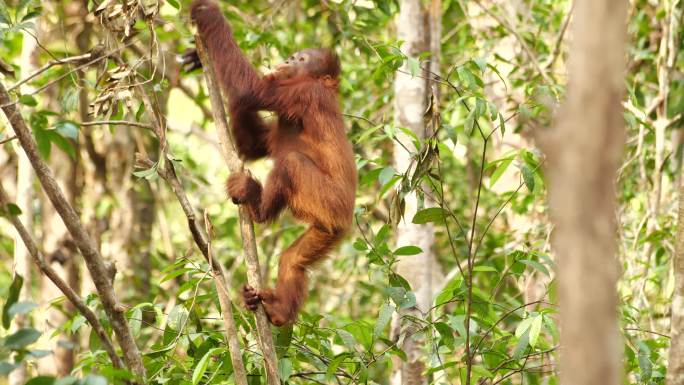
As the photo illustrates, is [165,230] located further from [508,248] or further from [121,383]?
[121,383]

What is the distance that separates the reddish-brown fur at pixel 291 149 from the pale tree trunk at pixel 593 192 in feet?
8.83

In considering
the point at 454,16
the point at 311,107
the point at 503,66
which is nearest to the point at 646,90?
the point at 503,66

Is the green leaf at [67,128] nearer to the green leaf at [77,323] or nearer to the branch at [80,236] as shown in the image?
the branch at [80,236]

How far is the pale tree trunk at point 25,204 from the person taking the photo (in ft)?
18.4

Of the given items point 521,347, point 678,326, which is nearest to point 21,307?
point 678,326

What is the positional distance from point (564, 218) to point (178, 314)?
2.67 m

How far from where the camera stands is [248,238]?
11.1ft

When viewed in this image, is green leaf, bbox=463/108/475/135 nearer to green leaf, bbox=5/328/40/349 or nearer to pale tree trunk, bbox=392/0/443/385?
pale tree trunk, bbox=392/0/443/385

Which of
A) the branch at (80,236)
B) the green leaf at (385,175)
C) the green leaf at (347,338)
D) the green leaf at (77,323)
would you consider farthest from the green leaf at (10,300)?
the green leaf at (385,175)

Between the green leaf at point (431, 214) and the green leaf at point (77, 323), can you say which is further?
the green leaf at point (431, 214)

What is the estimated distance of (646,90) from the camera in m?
7.73

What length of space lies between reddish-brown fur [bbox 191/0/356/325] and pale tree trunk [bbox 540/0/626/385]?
2.69 m

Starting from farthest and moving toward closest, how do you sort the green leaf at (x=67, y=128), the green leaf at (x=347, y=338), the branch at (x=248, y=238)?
the green leaf at (x=347, y=338) < the branch at (x=248, y=238) < the green leaf at (x=67, y=128)

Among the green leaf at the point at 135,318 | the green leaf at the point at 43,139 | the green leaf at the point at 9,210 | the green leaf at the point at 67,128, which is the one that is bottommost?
the green leaf at the point at 135,318
